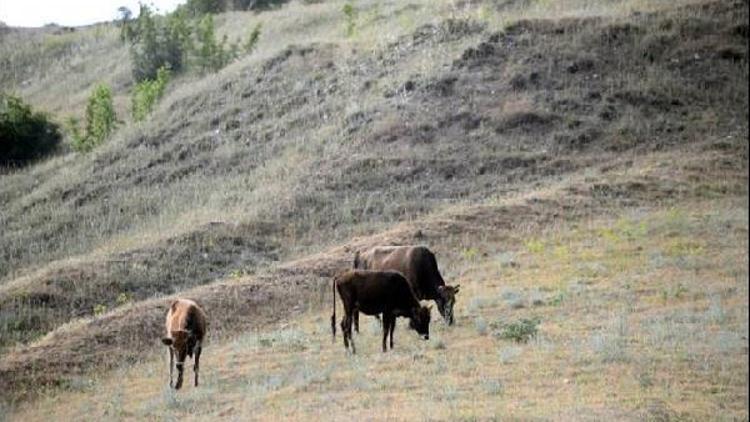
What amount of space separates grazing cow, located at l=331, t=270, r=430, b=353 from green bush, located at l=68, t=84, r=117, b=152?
3410cm

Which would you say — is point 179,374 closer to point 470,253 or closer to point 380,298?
point 380,298

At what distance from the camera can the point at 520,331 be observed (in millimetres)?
18281

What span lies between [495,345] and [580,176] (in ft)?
52.5

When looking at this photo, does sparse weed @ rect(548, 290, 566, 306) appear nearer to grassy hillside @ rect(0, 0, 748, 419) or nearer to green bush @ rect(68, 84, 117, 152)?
grassy hillside @ rect(0, 0, 748, 419)

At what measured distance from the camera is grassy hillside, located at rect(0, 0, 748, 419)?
16.2 m

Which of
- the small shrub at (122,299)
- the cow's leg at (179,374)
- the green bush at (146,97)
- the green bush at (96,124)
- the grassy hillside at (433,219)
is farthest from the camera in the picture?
the green bush at (146,97)

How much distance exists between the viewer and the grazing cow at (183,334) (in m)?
17.4

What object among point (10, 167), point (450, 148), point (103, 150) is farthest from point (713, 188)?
point (10, 167)

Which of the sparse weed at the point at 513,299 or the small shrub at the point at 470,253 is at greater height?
the sparse weed at the point at 513,299

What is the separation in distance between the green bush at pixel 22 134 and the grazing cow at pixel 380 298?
1350 inches

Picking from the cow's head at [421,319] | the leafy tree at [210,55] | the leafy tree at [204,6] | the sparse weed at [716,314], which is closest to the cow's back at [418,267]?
the cow's head at [421,319]

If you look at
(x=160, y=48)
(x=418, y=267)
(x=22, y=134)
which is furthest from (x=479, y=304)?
(x=160, y=48)

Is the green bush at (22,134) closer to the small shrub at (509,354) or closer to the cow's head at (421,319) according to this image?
the cow's head at (421,319)

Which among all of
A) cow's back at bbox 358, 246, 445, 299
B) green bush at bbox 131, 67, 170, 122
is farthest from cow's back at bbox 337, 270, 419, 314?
green bush at bbox 131, 67, 170, 122
